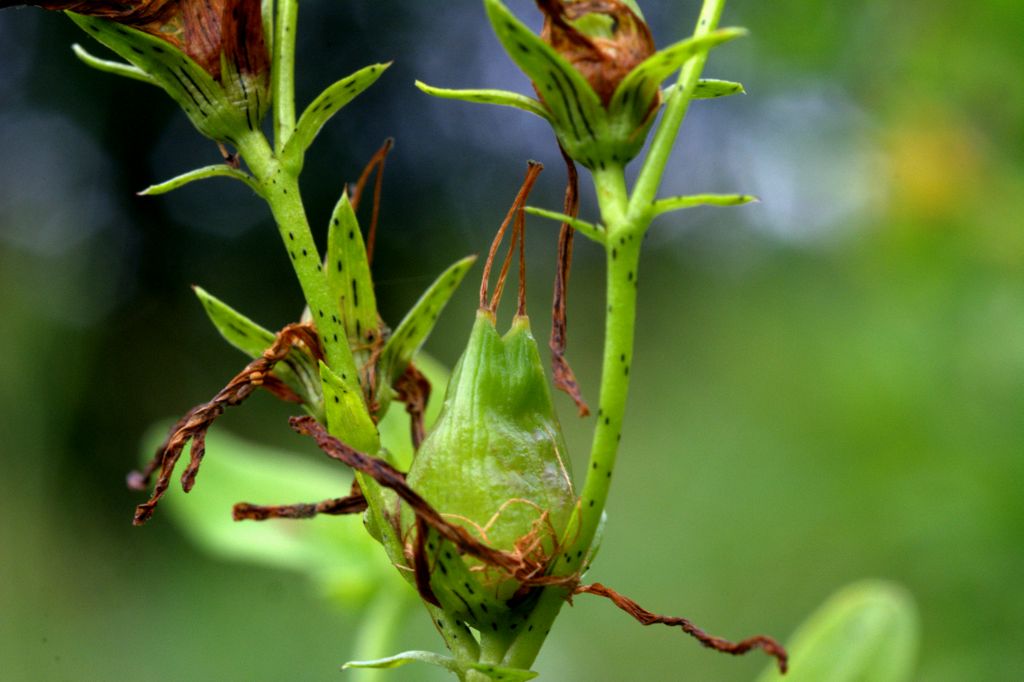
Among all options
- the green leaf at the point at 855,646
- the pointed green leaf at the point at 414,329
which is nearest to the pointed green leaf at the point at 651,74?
the pointed green leaf at the point at 414,329

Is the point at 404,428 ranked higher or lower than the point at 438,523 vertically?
lower

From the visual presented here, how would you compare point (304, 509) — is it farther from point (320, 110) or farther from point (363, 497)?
point (320, 110)

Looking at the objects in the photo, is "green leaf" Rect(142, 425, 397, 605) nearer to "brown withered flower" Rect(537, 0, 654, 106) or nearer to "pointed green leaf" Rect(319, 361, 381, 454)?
"pointed green leaf" Rect(319, 361, 381, 454)

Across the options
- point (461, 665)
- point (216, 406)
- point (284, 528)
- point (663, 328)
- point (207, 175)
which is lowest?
point (663, 328)

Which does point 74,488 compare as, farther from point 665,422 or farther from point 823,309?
point 823,309

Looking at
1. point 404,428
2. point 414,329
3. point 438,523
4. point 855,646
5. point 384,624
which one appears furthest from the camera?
point 384,624

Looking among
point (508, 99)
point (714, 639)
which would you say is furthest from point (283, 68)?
point (714, 639)

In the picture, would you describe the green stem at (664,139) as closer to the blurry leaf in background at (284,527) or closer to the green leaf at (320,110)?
the green leaf at (320,110)

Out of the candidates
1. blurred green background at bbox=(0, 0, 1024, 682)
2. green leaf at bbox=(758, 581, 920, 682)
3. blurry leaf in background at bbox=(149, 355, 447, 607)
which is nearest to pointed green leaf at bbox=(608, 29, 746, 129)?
green leaf at bbox=(758, 581, 920, 682)
